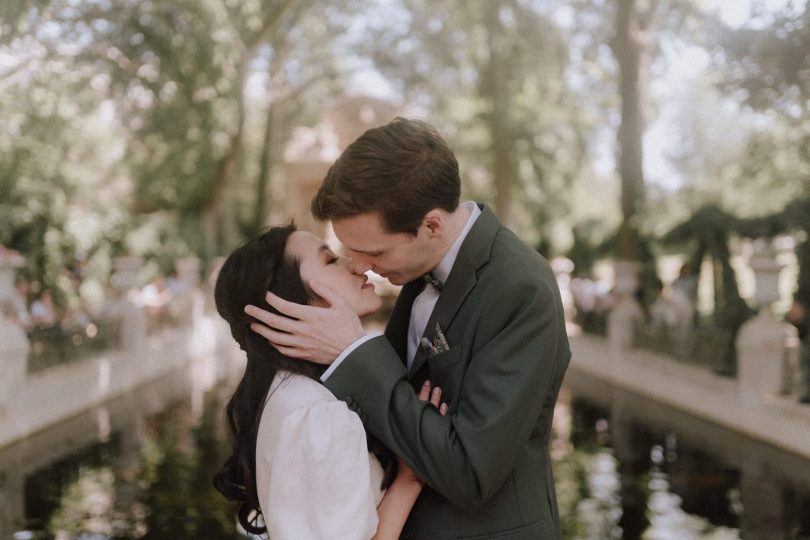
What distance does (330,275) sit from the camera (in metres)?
2.09

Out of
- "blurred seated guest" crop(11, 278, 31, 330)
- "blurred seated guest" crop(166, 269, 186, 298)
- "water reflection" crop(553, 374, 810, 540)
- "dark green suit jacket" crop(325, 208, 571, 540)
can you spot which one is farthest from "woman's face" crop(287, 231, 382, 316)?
"blurred seated guest" crop(166, 269, 186, 298)

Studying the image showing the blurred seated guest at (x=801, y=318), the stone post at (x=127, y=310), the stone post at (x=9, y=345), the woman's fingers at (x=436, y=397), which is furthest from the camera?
the stone post at (x=127, y=310)

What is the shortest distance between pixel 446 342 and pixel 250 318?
485 millimetres

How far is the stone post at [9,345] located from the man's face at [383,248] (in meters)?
8.18

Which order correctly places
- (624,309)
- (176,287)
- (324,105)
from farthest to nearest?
(324,105) → (176,287) → (624,309)

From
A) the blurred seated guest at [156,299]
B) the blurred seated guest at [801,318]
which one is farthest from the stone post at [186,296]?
the blurred seated guest at [801,318]

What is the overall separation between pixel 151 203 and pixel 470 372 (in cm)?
2611

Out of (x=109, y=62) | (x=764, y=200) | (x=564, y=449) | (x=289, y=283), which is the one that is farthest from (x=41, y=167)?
(x=289, y=283)

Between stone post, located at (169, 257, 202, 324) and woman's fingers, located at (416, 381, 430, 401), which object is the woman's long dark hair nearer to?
woman's fingers, located at (416, 381, 430, 401)

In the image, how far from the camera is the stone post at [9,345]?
29.9ft

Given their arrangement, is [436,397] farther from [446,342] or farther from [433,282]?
[433,282]

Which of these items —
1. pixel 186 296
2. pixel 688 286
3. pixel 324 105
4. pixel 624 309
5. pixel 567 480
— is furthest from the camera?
pixel 324 105

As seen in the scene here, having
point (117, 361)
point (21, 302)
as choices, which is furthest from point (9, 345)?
point (117, 361)

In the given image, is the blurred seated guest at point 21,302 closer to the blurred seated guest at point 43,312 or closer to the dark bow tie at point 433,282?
the blurred seated guest at point 43,312
